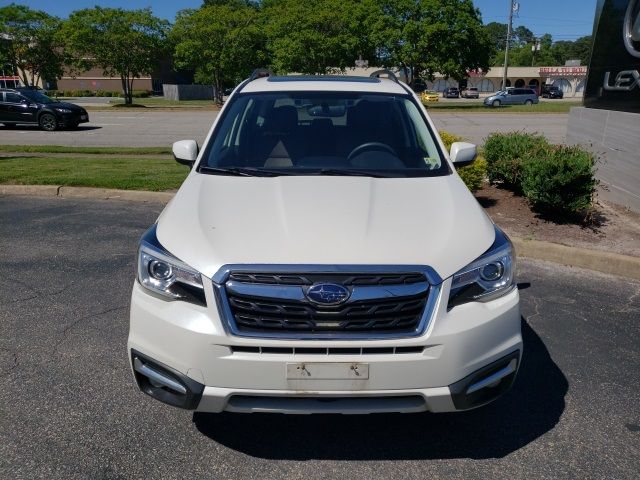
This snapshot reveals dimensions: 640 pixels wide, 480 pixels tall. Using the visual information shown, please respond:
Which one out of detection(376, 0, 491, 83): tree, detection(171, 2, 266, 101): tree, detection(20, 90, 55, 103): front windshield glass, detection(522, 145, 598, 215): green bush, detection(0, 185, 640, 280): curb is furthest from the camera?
detection(171, 2, 266, 101): tree

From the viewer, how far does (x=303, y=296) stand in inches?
95.3

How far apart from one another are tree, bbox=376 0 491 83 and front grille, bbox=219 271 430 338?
37.7 metres

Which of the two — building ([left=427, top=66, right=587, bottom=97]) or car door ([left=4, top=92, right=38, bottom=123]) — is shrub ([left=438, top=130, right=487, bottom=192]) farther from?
building ([left=427, top=66, right=587, bottom=97])

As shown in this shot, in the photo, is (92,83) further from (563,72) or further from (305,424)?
(305,424)

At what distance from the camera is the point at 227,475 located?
105 inches

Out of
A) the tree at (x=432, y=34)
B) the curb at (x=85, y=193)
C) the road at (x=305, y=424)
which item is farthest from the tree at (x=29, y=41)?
the road at (x=305, y=424)

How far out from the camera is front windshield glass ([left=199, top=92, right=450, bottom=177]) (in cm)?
368

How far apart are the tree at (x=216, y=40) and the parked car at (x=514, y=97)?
837 inches

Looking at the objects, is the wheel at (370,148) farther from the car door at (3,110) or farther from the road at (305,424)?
the car door at (3,110)

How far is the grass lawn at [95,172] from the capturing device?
29.2 ft

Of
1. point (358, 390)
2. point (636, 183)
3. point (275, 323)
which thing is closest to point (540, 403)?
point (358, 390)

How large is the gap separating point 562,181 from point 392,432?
4.15m

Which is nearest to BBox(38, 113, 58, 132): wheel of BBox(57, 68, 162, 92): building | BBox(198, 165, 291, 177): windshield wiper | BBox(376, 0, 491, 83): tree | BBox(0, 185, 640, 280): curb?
BBox(0, 185, 640, 280): curb

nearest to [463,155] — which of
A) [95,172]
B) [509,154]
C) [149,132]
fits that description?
[509,154]
